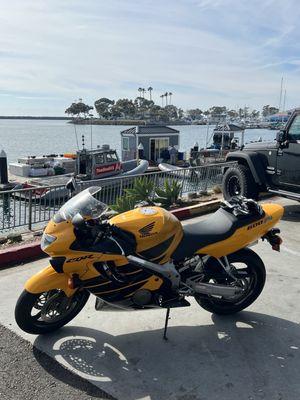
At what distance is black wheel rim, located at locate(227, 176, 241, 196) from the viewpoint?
30.5 feet

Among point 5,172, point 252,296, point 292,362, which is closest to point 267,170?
point 252,296

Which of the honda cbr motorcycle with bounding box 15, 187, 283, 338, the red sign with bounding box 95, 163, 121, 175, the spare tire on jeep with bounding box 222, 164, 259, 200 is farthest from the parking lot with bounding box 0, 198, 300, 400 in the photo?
the red sign with bounding box 95, 163, 121, 175

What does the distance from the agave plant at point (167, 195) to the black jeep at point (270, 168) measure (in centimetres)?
122

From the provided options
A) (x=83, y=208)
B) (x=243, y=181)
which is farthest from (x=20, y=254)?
(x=243, y=181)

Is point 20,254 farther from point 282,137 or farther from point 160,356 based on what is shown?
point 282,137

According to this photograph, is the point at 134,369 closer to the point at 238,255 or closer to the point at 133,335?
the point at 133,335

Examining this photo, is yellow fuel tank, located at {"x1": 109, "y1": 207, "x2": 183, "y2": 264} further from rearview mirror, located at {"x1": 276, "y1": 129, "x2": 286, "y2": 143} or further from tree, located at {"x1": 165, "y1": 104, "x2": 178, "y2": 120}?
tree, located at {"x1": 165, "y1": 104, "x2": 178, "y2": 120}

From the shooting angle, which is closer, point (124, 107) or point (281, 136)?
point (281, 136)

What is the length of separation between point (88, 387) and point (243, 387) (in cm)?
118

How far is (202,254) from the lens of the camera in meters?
3.82

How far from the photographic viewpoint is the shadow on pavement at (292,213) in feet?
26.3

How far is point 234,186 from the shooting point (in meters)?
9.47

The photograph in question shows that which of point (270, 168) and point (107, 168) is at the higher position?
point (270, 168)

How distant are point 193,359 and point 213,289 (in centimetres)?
66
